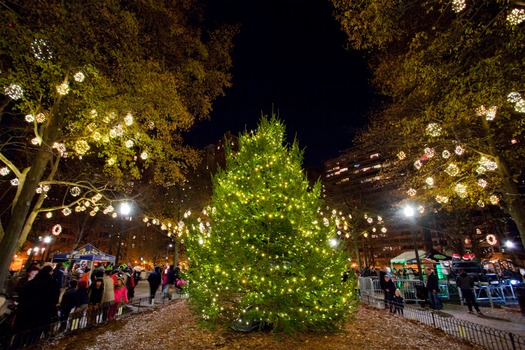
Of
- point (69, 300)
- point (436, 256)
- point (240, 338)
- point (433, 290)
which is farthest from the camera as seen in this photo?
point (436, 256)

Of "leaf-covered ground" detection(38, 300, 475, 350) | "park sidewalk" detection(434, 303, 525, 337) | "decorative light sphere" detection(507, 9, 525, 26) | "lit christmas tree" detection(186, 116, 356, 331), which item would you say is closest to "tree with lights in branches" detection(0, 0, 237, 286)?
"leaf-covered ground" detection(38, 300, 475, 350)

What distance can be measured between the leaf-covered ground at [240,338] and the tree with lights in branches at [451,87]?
6649 millimetres

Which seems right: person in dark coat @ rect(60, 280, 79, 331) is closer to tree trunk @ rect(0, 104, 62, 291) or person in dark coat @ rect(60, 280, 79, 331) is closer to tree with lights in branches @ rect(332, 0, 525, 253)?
tree trunk @ rect(0, 104, 62, 291)

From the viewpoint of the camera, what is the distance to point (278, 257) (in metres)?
6.80

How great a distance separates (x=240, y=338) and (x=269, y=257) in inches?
77.2

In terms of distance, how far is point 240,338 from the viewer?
6.18 m

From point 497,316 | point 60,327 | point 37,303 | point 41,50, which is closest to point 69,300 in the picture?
point 60,327

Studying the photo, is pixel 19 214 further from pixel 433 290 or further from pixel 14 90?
pixel 433 290

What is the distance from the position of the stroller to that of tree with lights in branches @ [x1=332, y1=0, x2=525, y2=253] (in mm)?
4692

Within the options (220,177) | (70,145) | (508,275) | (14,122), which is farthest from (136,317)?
(508,275)

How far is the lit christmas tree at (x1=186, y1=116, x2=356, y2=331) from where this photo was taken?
6254 millimetres

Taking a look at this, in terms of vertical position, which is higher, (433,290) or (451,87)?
(451,87)

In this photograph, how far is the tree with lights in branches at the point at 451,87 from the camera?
25.7 feet

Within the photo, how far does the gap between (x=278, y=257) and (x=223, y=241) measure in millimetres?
1498
